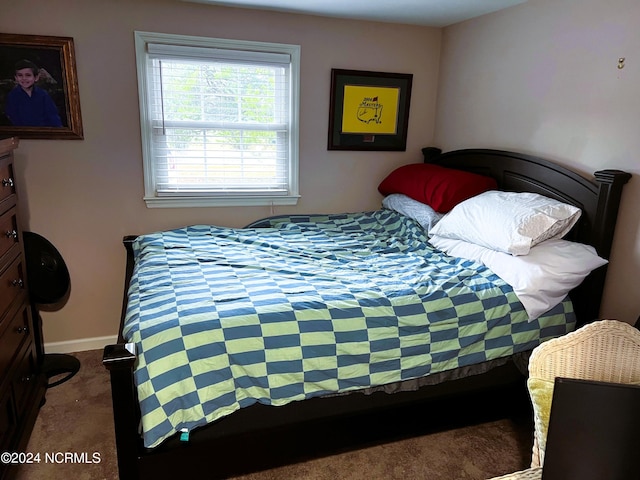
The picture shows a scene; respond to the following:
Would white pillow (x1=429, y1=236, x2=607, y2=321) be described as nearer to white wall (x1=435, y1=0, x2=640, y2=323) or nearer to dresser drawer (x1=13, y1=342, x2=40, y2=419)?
white wall (x1=435, y1=0, x2=640, y2=323)

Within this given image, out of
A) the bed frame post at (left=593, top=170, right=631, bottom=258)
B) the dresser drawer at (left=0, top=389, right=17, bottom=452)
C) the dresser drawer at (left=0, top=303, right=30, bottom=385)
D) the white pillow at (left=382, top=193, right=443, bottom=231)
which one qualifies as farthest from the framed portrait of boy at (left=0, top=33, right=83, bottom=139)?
the bed frame post at (left=593, top=170, right=631, bottom=258)

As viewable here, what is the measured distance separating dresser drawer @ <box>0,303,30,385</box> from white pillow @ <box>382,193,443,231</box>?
224cm

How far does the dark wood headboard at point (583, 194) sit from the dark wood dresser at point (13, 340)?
8.71 feet

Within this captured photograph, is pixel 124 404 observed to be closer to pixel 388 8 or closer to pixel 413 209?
pixel 413 209

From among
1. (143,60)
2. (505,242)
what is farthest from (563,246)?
(143,60)

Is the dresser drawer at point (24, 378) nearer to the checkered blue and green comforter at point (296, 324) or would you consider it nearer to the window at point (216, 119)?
the checkered blue and green comforter at point (296, 324)

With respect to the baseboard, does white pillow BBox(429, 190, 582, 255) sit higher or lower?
higher

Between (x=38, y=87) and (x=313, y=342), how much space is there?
224 cm

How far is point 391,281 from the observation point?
7.07ft

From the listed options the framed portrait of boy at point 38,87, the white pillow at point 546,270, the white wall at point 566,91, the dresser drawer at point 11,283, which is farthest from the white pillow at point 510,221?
the framed portrait of boy at point 38,87

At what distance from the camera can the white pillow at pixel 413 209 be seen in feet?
9.36

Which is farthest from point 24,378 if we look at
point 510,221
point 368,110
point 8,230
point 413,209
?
point 368,110

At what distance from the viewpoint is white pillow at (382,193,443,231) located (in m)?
2.85

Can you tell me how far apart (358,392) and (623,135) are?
1.71m
